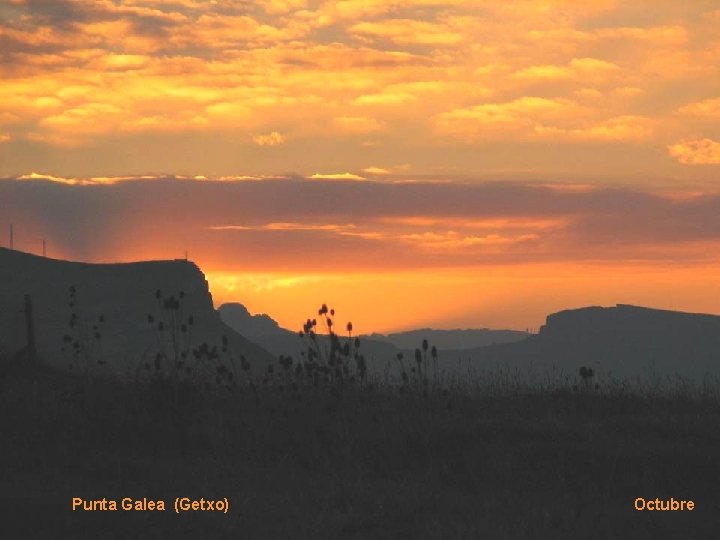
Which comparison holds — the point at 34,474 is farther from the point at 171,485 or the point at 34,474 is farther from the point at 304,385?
the point at 304,385

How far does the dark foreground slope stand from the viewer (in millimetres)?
8664

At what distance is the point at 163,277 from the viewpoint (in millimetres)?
189250

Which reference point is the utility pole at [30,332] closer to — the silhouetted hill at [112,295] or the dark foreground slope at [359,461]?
the dark foreground slope at [359,461]

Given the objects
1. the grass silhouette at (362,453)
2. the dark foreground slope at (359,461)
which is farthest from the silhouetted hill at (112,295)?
the dark foreground slope at (359,461)

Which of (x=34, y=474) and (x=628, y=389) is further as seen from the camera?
(x=628, y=389)

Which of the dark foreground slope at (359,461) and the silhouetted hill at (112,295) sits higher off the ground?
the silhouetted hill at (112,295)

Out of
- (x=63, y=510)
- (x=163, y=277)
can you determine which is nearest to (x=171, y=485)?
(x=63, y=510)

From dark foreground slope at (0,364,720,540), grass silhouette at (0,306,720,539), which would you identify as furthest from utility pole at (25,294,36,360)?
dark foreground slope at (0,364,720,540)

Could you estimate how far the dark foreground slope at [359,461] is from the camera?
8.66 m

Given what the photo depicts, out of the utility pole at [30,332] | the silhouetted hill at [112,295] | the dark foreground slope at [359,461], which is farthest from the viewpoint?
the silhouetted hill at [112,295]

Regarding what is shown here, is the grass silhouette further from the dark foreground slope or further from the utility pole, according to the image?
the utility pole

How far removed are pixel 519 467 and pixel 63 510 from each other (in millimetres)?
4949

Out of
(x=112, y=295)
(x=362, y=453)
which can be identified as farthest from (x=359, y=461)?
(x=112, y=295)

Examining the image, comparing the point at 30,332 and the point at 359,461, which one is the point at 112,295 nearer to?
the point at 30,332
